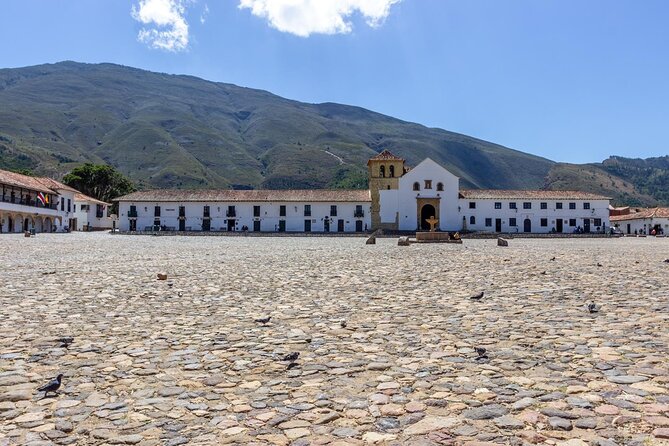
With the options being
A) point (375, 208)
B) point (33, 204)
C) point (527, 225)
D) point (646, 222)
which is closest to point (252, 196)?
point (375, 208)

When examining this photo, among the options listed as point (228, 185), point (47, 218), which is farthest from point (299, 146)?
point (47, 218)

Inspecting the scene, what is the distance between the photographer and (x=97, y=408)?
3.60 m

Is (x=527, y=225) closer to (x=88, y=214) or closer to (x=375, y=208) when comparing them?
(x=375, y=208)

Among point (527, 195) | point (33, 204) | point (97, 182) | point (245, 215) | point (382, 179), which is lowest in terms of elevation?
point (245, 215)

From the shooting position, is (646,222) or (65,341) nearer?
(65,341)

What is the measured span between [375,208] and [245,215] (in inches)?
709

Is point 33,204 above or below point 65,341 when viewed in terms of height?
above

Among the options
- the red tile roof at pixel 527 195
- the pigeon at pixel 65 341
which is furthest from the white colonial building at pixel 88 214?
the pigeon at pixel 65 341

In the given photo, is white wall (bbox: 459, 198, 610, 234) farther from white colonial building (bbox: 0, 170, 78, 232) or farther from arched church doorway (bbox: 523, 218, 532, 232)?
white colonial building (bbox: 0, 170, 78, 232)

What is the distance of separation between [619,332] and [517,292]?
3679 millimetres

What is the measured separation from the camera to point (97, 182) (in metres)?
87.7

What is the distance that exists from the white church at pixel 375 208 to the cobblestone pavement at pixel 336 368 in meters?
60.2

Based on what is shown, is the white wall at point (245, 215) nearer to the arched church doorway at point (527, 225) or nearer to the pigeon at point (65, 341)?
the arched church doorway at point (527, 225)

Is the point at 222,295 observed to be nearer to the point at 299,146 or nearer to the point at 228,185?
the point at 228,185
